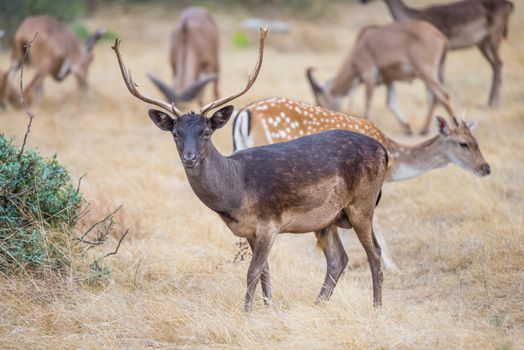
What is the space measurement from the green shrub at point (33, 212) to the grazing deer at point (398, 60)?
7173 mm

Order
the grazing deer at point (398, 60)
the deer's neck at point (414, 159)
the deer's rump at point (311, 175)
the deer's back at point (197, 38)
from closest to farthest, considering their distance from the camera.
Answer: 1. the deer's rump at point (311, 175)
2. the deer's neck at point (414, 159)
3. the grazing deer at point (398, 60)
4. the deer's back at point (197, 38)

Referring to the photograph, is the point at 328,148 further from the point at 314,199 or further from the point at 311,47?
the point at 311,47

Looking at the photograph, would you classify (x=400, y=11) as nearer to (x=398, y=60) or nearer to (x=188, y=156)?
(x=398, y=60)

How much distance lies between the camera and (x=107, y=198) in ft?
26.8

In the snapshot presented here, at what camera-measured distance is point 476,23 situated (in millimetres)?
14922

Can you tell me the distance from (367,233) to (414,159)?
2433 mm

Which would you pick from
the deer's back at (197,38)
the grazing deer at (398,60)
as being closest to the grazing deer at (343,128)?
the grazing deer at (398,60)

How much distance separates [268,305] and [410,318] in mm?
998

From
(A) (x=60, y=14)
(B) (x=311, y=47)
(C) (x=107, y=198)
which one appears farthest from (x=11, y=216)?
(B) (x=311, y=47)

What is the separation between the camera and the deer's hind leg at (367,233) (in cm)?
628

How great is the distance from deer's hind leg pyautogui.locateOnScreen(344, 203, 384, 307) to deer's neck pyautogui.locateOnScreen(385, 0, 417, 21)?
969cm

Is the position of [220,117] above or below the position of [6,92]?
above

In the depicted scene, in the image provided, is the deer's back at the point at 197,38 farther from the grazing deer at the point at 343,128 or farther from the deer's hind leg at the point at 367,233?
the deer's hind leg at the point at 367,233

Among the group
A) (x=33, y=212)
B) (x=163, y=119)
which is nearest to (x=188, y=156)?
(x=163, y=119)
